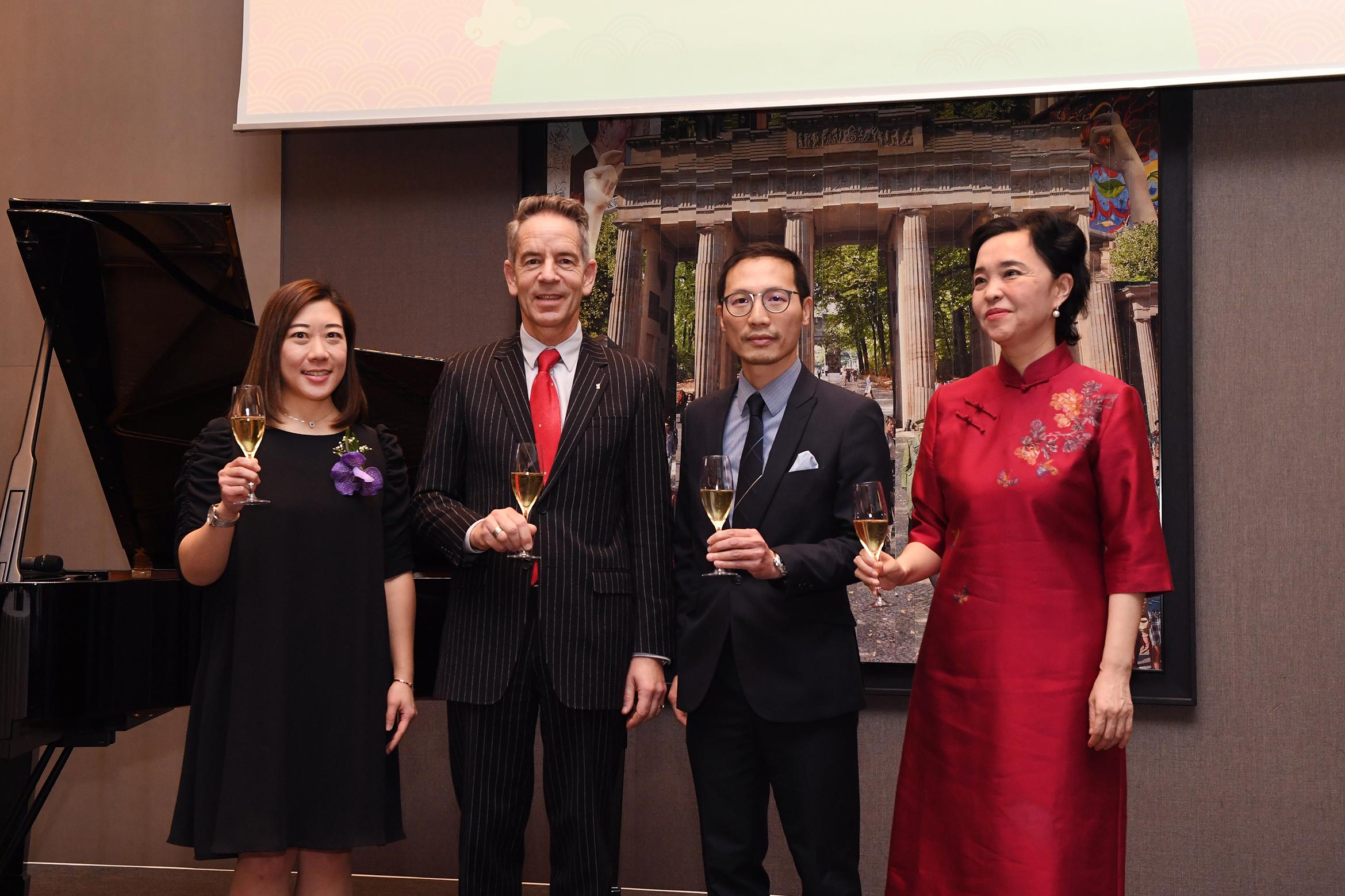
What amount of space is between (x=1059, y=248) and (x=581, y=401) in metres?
1.03

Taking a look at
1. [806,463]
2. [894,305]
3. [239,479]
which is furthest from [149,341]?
[894,305]

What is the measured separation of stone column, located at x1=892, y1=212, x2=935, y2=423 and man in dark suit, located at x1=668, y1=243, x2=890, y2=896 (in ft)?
5.36

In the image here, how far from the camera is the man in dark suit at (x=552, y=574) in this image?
2.09 meters

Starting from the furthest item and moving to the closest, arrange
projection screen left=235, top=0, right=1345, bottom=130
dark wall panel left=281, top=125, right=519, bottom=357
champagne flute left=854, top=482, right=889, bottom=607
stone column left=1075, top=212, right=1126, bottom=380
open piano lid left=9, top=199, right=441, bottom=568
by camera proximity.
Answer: dark wall panel left=281, top=125, right=519, bottom=357, stone column left=1075, top=212, right=1126, bottom=380, projection screen left=235, top=0, right=1345, bottom=130, open piano lid left=9, top=199, right=441, bottom=568, champagne flute left=854, top=482, right=889, bottom=607

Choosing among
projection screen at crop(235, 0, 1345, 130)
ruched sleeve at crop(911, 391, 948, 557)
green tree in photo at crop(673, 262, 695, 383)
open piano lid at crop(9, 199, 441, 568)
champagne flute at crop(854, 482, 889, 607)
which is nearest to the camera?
champagne flute at crop(854, 482, 889, 607)

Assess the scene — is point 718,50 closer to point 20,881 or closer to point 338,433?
point 338,433

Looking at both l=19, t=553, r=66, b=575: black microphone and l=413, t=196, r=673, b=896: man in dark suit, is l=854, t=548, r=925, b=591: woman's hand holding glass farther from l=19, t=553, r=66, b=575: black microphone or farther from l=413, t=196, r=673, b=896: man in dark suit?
l=19, t=553, r=66, b=575: black microphone

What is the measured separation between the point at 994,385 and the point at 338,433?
1418 millimetres

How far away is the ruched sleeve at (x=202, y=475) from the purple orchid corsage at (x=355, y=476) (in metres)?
0.22

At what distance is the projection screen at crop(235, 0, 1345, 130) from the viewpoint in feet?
11.1

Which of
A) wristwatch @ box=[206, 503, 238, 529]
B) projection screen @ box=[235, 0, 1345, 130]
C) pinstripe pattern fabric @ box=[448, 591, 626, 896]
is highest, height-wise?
projection screen @ box=[235, 0, 1345, 130]

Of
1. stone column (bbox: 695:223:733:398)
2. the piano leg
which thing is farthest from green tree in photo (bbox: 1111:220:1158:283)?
the piano leg

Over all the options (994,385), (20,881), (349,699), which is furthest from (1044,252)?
(20,881)

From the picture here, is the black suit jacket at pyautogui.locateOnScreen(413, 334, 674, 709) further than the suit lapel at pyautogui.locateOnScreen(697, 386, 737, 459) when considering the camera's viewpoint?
No
